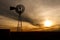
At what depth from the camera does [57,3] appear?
6.48 ft

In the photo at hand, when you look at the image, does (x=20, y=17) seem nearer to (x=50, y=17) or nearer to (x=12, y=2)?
(x=12, y=2)

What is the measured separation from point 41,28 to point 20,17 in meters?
0.30
